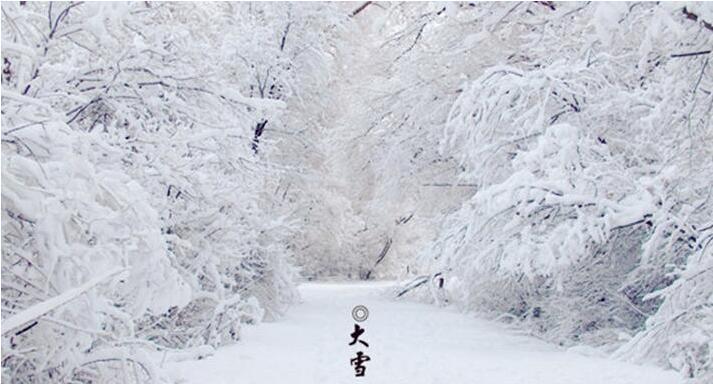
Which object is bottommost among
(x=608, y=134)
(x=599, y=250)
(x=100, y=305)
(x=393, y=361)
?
(x=393, y=361)

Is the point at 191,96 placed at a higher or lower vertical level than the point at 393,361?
higher

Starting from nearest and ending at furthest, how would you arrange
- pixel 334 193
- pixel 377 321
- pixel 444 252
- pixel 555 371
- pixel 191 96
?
pixel 191 96, pixel 555 371, pixel 444 252, pixel 377 321, pixel 334 193

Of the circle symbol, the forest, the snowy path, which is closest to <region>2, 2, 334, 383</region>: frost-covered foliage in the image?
the forest

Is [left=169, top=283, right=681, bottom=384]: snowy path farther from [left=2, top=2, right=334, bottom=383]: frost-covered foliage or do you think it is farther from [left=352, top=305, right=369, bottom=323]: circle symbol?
[left=2, top=2, right=334, bottom=383]: frost-covered foliage

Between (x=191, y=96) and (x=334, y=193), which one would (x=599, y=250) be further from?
(x=334, y=193)

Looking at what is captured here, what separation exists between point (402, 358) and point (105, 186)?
532 centimetres

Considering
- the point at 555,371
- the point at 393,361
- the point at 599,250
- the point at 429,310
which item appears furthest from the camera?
the point at 429,310

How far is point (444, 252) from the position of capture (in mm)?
9883

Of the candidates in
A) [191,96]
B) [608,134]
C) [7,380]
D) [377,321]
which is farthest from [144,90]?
[377,321]

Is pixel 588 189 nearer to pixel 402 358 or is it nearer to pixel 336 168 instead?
pixel 402 358

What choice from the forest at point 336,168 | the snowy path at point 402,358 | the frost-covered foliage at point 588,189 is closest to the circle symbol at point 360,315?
the snowy path at point 402,358

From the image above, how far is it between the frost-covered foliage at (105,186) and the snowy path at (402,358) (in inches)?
32.9

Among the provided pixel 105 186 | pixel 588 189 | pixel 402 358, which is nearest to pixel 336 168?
pixel 402 358

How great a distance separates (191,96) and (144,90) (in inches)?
19.2
